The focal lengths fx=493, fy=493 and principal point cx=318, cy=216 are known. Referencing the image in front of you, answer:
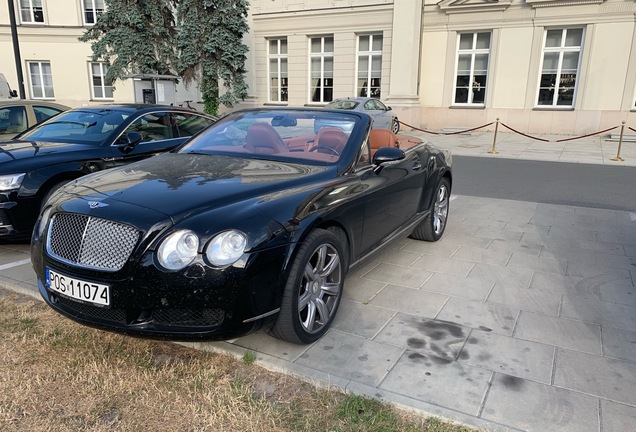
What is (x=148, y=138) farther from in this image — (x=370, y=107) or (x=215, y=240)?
(x=370, y=107)

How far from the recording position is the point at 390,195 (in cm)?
434

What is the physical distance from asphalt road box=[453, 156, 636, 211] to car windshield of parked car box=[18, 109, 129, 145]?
19.7ft

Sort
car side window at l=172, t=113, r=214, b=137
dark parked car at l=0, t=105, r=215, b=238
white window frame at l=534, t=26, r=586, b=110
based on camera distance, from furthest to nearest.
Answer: white window frame at l=534, t=26, r=586, b=110 → car side window at l=172, t=113, r=214, b=137 → dark parked car at l=0, t=105, r=215, b=238

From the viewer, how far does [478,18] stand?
21.5 m

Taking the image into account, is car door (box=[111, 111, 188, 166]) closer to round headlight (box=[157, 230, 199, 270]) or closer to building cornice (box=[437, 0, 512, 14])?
round headlight (box=[157, 230, 199, 270])

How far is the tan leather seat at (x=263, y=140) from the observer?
4156 mm

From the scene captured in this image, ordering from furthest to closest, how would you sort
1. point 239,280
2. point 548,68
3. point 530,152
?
point 548,68 → point 530,152 → point 239,280

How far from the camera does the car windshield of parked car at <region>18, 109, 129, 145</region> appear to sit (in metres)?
5.97

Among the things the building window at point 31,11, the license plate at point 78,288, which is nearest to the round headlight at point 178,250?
the license plate at point 78,288

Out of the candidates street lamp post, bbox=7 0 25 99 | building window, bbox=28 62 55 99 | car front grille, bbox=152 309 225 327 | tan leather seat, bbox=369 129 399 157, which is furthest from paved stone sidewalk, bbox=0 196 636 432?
building window, bbox=28 62 55 99

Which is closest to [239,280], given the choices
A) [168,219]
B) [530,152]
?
[168,219]

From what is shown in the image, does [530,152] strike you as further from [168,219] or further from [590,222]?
[168,219]

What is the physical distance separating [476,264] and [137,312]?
3.58 metres

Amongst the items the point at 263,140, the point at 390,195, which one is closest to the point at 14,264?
the point at 263,140
